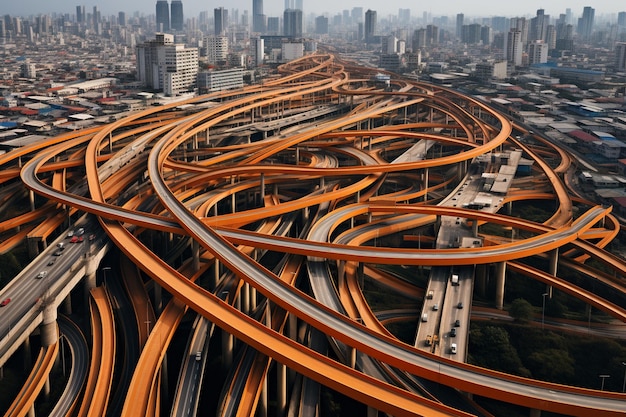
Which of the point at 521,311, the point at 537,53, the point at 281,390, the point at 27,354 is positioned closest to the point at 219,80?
the point at 27,354

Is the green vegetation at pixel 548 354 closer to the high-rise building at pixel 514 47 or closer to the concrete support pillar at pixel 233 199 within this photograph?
the concrete support pillar at pixel 233 199

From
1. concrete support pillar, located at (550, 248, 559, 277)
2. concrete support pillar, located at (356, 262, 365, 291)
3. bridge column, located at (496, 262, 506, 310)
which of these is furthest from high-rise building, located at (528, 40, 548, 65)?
concrete support pillar, located at (356, 262, 365, 291)

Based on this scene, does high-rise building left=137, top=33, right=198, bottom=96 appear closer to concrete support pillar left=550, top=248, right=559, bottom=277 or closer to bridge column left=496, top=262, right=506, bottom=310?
concrete support pillar left=550, top=248, right=559, bottom=277

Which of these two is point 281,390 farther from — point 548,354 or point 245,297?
point 548,354

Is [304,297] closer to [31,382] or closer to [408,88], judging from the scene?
[31,382]

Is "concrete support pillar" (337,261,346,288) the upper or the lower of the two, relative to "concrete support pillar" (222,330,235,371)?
upper

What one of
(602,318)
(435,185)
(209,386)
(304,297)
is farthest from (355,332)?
(435,185)

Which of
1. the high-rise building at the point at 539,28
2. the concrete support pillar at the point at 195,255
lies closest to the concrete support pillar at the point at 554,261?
the concrete support pillar at the point at 195,255
